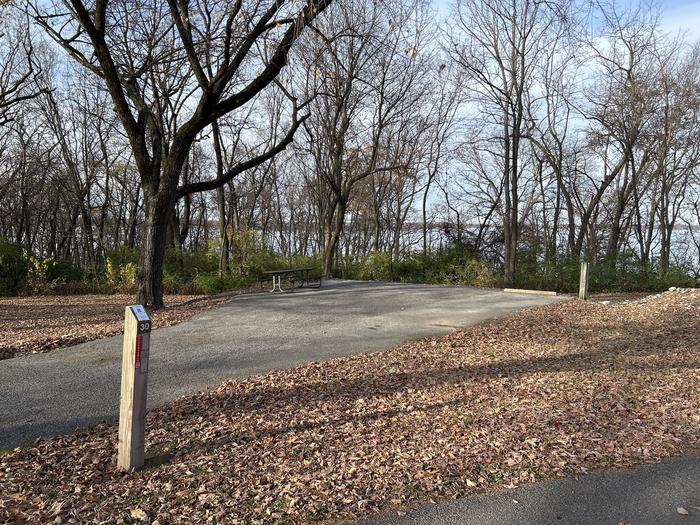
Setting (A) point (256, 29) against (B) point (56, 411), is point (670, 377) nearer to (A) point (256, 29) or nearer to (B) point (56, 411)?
(B) point (56, 411)

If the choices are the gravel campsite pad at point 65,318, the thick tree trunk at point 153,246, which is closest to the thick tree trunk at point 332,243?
the gravel campsite pad at point 65,318

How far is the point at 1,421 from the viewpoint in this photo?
4.21m

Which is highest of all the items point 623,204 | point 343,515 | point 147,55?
point 147,55

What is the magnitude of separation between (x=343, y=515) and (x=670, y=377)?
4.29 metres

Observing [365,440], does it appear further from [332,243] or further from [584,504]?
[332,243]

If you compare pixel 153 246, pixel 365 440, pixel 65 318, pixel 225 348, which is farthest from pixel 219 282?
pixel 365 440

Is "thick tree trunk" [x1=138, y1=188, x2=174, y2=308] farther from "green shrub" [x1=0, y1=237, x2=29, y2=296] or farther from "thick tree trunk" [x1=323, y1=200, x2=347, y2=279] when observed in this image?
"thick tree trunk" [x1=323, y1=200, x2=347, y2=279]

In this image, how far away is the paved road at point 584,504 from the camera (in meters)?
2.65

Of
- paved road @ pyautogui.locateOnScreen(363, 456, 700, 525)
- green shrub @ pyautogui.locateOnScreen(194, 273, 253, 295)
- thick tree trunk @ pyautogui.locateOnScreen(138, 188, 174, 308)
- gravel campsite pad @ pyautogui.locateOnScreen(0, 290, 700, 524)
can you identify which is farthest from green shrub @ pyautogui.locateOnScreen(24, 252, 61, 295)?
paved road @ pyautogui.locateOnScreen(363, 456, 700, 525)

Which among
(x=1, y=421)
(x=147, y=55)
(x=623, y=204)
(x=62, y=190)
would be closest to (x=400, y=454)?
(x=1, y=421)

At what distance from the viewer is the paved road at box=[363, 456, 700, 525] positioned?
265 centimetres

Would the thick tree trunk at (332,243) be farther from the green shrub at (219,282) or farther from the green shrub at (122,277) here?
the green shrub at (122,277)

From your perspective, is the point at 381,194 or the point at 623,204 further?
the point at 381,194

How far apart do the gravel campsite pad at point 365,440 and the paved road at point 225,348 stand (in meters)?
0.58
